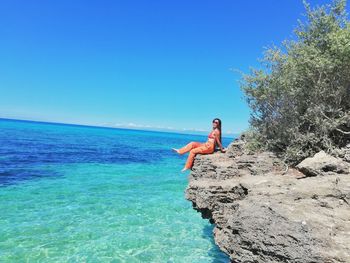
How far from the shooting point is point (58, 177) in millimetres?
19328

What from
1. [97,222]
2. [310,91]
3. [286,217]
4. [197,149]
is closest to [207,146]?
[197,149]

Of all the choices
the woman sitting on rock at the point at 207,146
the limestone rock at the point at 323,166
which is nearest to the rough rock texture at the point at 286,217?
the limestone rock at the point at 323,166

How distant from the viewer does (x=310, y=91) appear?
7.64m

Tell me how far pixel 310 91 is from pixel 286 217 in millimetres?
4443

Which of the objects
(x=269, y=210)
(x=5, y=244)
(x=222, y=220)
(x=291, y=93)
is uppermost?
(x=291, y=93)

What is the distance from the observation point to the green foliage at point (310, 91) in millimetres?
7121

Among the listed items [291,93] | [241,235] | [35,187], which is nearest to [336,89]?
[291,93]

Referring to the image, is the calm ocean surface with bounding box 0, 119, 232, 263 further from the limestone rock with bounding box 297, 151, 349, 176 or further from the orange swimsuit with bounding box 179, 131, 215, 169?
the limestone rock with bounding box 297, 151, 349, 176

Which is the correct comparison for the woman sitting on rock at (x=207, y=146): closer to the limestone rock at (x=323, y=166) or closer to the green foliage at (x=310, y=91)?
the green foliage at (x=310, y=91)

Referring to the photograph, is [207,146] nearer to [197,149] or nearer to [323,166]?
[197,149]

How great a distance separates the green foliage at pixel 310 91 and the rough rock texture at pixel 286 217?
1380mm

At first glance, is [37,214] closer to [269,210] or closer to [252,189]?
[252,189]

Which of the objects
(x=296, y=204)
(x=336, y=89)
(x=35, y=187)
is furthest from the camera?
(x=35, y=187)

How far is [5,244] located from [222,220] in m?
6.81
